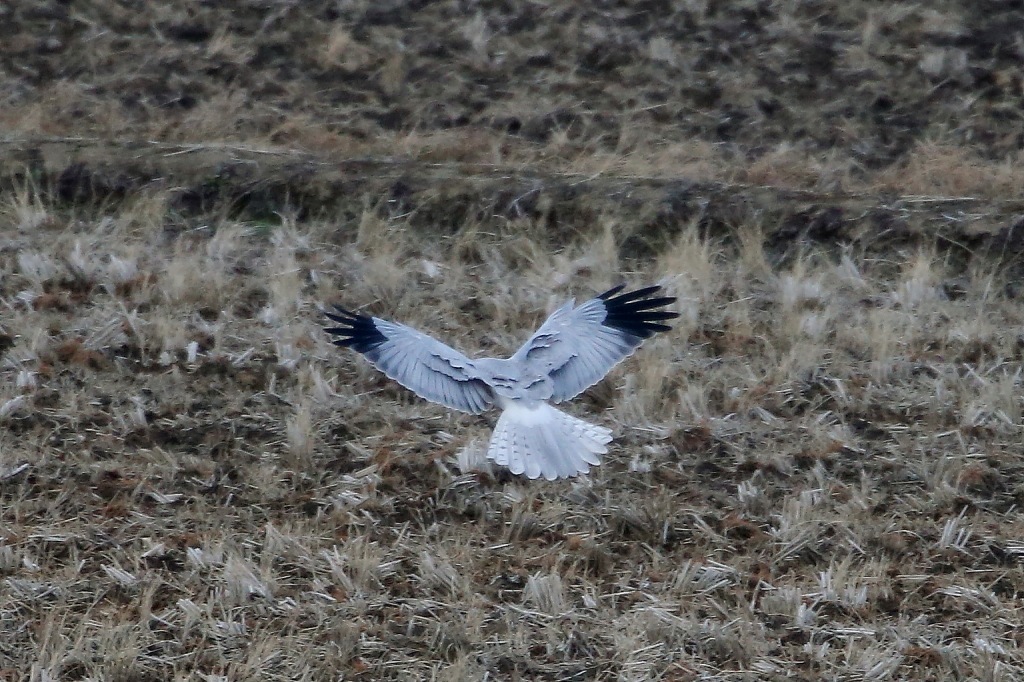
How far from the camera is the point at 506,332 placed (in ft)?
24.2

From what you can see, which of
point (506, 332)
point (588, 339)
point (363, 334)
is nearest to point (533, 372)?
point (588, 339)

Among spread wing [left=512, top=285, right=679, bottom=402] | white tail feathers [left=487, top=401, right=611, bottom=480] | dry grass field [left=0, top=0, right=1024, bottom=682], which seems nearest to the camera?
dry grass field [left=0, top=0, right=1024, bottom=682]

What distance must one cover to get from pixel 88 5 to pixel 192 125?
7.95 feet

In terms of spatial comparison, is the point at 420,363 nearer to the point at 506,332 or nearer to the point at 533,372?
the point at 533,372

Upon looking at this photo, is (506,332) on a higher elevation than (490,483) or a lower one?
lower

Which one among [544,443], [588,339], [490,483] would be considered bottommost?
[490,483]

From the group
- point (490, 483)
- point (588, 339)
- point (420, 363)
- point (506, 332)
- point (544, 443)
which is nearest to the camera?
point (544, 443)

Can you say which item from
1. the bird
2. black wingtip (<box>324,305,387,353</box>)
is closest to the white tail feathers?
the bird

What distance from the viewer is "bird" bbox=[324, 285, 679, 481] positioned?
5605mm

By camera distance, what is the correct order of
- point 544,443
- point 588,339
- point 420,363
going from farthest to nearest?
point 588,339
point 420,363
point 544,443

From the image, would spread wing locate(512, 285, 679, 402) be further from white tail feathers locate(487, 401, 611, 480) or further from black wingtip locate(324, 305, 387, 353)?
black wingtip locate(324, 305, 387, 353)

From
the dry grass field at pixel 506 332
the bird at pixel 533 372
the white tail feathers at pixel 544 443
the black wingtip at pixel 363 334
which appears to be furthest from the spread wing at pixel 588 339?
the black wingtip at pixel 363 334

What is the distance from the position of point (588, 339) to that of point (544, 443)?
0.68m

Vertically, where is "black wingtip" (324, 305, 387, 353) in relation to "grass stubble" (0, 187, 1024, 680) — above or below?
above
